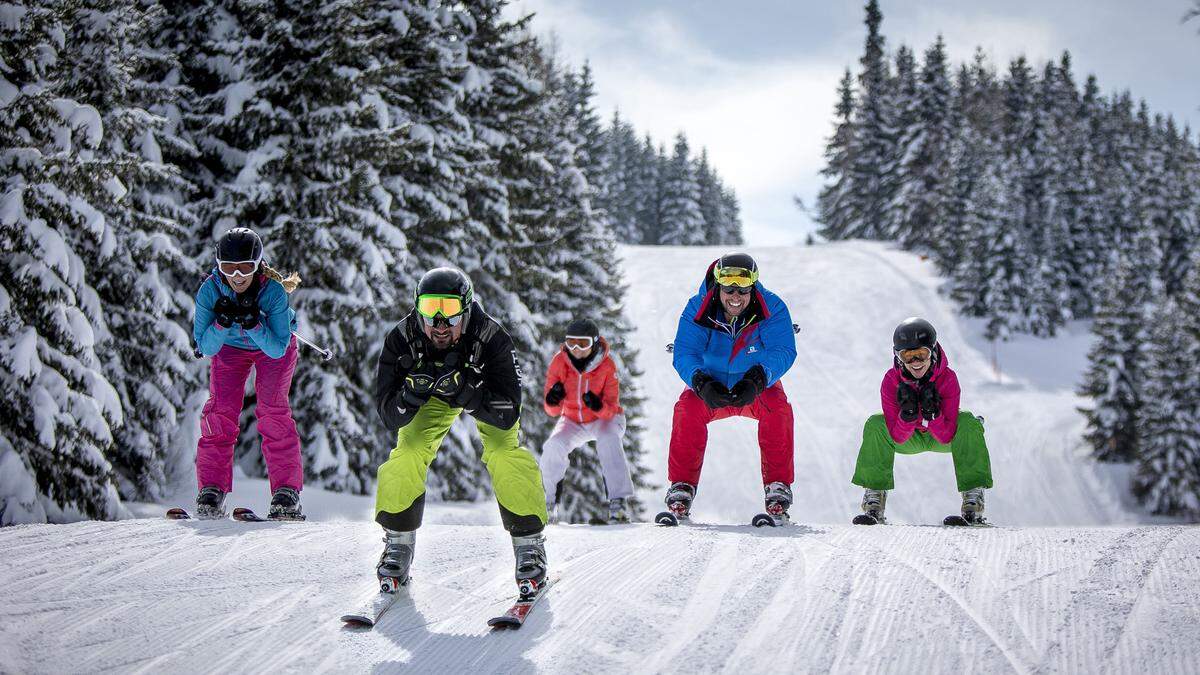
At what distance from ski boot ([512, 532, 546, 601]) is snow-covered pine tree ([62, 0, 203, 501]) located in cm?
827

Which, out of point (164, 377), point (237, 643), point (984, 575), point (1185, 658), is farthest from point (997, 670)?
point (164, 377)

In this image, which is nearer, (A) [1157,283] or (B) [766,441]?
(B) [766,441]

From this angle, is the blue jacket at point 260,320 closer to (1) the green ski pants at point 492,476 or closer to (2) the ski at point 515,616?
(1) the green ski pants at point 492,476

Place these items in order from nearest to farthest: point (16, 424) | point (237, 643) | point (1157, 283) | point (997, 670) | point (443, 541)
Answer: point (997, 670) < point (237, 643) < point (443, 541) < point (16, 424) < point (1157, 283)

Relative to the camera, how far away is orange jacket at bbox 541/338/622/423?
7551 mm

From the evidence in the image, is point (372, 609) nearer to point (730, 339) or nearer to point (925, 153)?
point (730, 339)

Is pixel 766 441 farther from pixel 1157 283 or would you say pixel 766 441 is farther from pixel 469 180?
pixel 1157 283

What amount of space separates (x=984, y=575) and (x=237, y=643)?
12.4 ft

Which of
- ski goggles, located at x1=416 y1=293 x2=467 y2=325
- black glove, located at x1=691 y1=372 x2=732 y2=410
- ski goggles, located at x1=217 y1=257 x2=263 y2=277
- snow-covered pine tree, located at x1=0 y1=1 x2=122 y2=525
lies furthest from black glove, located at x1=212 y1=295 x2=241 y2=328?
snow-covered pine tree, located at x1=0 y1=1 x2=122 y2=525

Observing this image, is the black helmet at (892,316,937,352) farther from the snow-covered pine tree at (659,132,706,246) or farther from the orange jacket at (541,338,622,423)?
the snow-covered pine tree at (659,132,706,246)

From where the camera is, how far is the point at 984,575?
4254 mm

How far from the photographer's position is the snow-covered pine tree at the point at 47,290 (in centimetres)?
835

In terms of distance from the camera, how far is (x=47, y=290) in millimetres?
8656

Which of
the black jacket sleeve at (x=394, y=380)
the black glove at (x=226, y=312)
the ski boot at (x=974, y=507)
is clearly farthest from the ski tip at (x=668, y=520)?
the black glove at (x=226, y=312)
